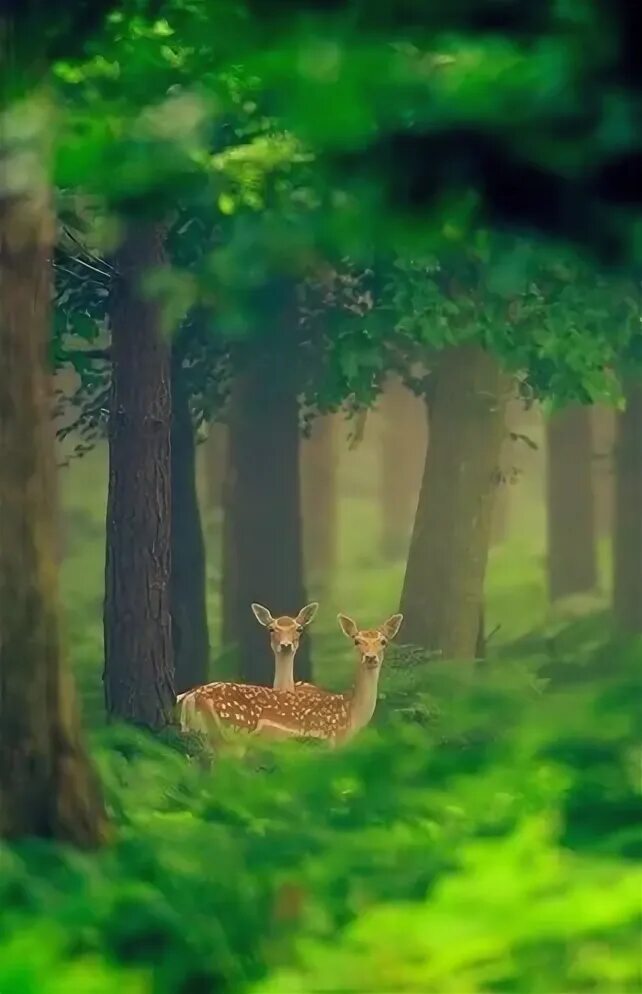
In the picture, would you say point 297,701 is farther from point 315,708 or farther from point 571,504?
point 571,504

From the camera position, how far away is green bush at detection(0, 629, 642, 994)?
3387mm

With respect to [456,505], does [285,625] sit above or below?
below

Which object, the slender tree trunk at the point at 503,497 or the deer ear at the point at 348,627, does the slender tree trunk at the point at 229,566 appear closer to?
the deer ear at the point at 348,627

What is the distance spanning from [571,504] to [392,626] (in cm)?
68

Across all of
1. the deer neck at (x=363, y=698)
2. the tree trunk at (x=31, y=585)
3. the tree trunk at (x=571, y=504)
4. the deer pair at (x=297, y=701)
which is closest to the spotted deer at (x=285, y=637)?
the deer pair at (x=297, y=701)

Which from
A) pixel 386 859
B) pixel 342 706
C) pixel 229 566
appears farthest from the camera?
pixel 229 566

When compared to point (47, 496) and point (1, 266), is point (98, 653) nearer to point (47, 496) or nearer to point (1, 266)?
point (47, 496)

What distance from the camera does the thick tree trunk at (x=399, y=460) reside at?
13.7ft

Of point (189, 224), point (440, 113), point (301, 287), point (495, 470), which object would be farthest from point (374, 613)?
point (440, 113)

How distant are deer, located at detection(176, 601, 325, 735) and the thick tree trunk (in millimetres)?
317

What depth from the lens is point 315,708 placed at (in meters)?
4.08

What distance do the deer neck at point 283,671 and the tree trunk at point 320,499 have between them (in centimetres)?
22

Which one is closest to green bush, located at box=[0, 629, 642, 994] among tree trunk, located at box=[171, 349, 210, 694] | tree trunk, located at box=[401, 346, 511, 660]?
tree trunk, located at box=[401, 346, 511, 660]

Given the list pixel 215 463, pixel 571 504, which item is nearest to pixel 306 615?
pixel 215 463
